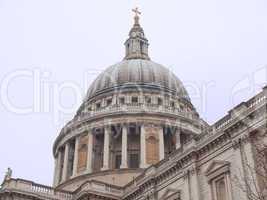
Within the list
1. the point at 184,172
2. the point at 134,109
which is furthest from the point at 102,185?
the point at 134,109

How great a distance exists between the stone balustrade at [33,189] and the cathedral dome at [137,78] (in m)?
20.1

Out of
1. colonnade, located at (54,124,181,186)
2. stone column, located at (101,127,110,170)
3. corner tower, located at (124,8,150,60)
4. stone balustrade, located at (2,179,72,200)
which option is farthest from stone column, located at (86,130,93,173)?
corner tower, located at (124,8,150,60)

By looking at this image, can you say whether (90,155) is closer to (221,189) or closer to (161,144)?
(161,144)

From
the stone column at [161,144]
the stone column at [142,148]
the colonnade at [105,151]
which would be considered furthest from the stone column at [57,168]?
the stone column at [161,144]

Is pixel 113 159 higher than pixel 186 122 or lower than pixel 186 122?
lower

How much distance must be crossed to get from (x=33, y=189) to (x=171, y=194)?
13.1 meters

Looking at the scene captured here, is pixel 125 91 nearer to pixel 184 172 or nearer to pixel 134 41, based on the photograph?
pixel 134 41

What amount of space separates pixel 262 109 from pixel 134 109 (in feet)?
88.8

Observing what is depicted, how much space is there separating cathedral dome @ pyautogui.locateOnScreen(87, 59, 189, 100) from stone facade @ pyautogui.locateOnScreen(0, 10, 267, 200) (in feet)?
0.40

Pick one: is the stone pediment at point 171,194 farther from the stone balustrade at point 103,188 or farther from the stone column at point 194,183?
the stone balustrade at point 103,188

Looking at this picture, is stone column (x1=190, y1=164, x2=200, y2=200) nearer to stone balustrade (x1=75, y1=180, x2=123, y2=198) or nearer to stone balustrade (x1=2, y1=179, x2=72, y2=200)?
stone balustrade (x1=75, y1=180, x2=123, y2=198)

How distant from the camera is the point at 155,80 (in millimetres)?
62875

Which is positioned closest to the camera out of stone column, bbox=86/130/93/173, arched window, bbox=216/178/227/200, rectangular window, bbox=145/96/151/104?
arched window, bbox=216/178/227/200

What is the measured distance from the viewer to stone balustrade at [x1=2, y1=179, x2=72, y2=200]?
4219cm
